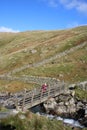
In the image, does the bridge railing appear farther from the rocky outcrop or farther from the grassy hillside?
the grassy hillside

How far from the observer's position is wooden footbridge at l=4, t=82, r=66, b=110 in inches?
1550

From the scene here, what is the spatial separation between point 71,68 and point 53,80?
12892mm

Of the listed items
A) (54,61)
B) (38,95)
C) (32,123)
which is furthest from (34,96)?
(54,61)

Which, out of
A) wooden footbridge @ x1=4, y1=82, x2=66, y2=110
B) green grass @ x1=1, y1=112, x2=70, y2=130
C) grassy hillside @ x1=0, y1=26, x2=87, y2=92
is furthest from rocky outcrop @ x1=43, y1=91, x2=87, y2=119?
green grass @ x1=1, y1=112, x2=70, y2=130

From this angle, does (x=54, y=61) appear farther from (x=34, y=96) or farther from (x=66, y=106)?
(x=34, y=96)

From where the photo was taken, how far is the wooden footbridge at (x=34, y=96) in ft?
129

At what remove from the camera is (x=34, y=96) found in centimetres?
4731

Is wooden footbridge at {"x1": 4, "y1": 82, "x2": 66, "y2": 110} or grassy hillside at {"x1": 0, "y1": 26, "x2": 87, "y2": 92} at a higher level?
grassy hillside at {"x1": 0, "y1": 26, "x2": 87, "y2": 92}

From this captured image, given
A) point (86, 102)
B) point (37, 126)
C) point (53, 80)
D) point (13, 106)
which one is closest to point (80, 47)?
point (53, 80)

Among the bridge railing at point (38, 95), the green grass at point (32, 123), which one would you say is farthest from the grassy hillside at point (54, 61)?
the green grass at point (32, 123)

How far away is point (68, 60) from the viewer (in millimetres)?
Answer: 91812

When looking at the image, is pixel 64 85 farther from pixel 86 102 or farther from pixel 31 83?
pixel 31 83

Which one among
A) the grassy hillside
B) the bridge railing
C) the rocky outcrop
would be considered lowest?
the rocky outcrop

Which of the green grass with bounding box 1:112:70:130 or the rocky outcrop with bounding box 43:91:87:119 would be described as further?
the rocky outcrop with bounding box 43:91:87:119
